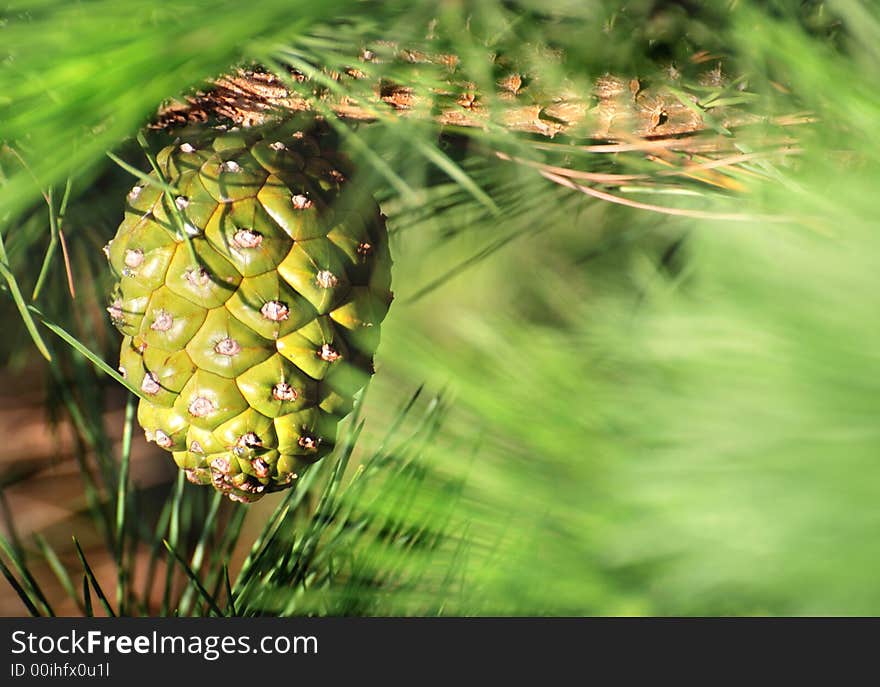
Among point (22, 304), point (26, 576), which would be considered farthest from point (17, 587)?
point (22, 304)

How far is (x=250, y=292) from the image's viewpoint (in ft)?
1.15

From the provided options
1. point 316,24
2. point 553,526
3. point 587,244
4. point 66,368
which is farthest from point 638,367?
point 66,368

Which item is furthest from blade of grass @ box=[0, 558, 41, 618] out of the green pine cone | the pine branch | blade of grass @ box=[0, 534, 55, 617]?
the pine branch

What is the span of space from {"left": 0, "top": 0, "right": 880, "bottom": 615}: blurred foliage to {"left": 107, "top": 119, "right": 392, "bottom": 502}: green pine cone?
4 centimetres

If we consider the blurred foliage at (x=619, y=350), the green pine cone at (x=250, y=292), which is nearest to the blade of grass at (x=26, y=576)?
the blurred foliage at (x=619, y=350)

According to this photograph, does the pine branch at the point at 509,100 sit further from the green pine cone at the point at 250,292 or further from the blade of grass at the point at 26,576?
the blade of grass at the point at 26,576

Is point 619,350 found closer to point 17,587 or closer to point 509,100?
point 509,100

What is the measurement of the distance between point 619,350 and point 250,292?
0.20 metres

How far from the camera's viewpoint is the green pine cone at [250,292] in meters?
0.35

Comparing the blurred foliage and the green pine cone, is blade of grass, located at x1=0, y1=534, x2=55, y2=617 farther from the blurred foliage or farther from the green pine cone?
the green pine cone

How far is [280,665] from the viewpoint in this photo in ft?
0.68

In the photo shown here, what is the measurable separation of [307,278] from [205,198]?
0.06 m

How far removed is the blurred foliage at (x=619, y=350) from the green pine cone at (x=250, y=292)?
0.12 feet

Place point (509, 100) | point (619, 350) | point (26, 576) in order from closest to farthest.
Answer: point (619, 350) → point (509, 100) → point (26, 576)
